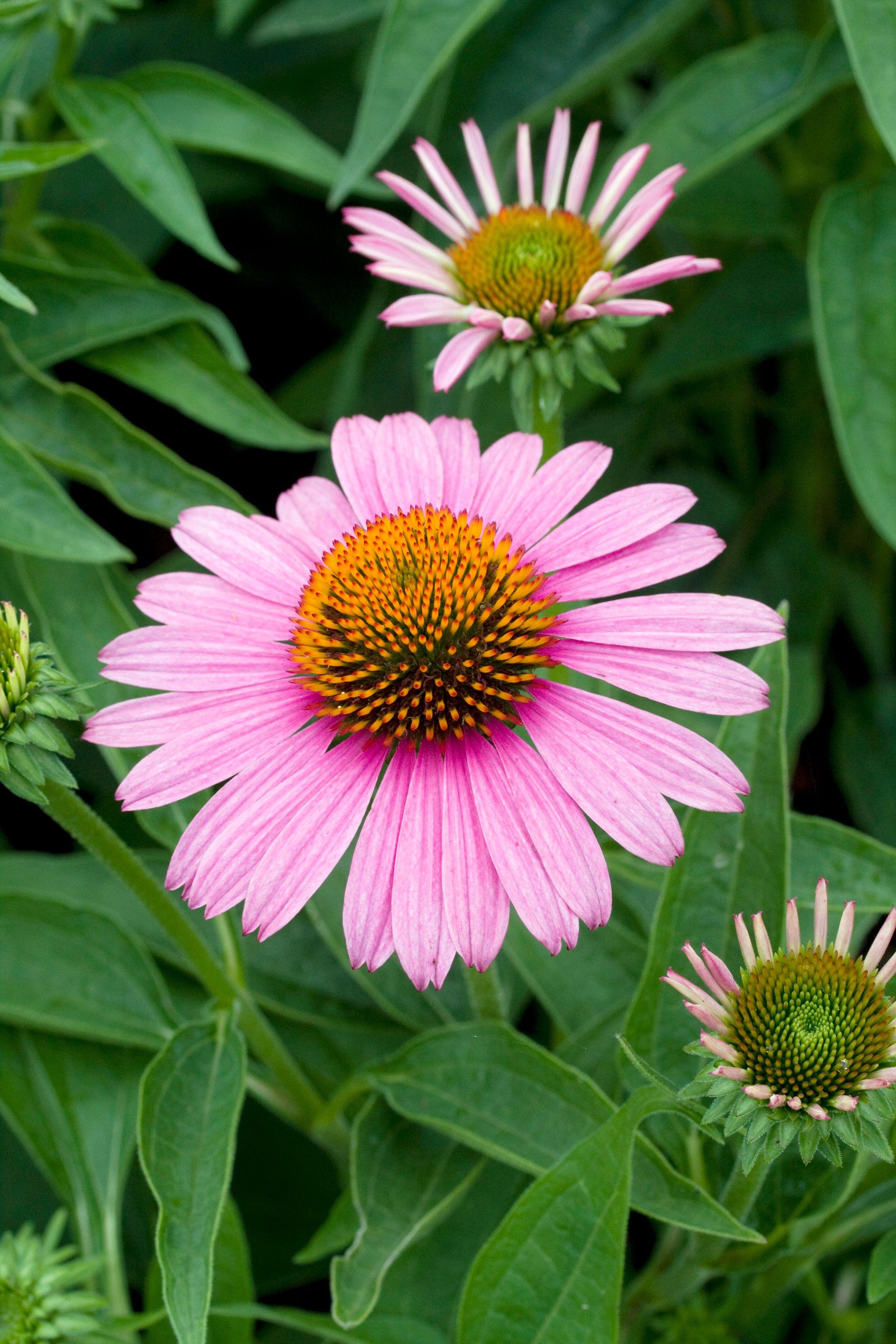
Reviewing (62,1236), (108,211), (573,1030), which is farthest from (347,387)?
(62,1236)

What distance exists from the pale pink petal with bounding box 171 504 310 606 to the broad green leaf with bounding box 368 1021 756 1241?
41 centimetres

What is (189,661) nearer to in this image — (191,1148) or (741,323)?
(191,1148)

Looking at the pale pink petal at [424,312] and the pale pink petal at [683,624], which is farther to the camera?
the pale pink petal at [424,312]

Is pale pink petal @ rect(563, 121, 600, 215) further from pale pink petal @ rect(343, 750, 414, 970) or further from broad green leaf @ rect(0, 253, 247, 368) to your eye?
pale pink petal @ rect(343, 750, 414, 970)

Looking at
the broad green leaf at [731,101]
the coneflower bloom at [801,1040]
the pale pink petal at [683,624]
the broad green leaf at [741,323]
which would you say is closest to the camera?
the coneflower bloom at [801,1040]

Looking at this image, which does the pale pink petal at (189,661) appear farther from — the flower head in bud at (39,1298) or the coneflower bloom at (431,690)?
the flower head in bud at (39,1298)

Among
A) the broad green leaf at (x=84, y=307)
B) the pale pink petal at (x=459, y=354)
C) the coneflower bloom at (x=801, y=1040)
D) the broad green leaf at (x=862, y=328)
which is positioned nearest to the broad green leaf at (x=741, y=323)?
the broad green leaf at (x=862, y=328)

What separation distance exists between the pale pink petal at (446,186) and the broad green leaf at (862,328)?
45 centimetres

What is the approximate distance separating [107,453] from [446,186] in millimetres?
469

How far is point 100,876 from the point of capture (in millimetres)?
1517

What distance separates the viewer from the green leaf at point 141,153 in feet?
4.62

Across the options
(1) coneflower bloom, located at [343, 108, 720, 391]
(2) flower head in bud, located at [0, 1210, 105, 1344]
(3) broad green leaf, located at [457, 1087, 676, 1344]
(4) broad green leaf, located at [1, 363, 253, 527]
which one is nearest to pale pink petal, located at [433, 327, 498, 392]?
(1) coneflower bloom, located at [343, 108, 720, 391]

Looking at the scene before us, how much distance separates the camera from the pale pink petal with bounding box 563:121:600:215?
1.19 m

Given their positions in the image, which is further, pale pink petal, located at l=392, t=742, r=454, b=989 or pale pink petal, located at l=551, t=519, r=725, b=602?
pale pink petal, located at l=551, t=519, r=725, b=602
